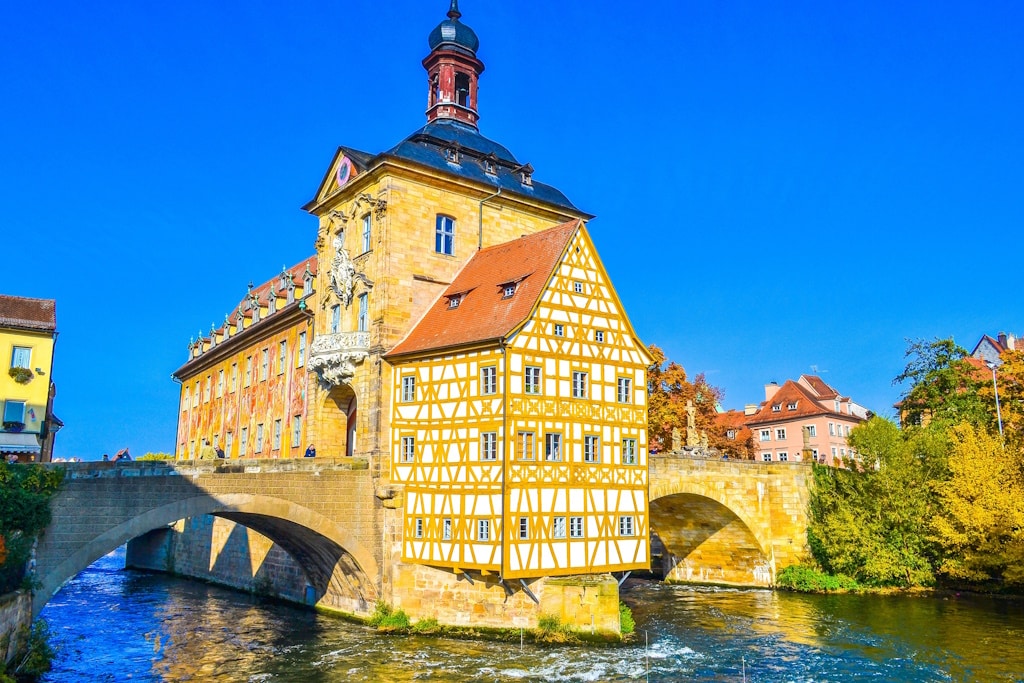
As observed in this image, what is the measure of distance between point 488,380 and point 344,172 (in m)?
12.0

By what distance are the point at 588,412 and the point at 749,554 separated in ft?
55.6

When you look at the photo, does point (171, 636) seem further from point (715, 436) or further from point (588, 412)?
point (715, 436)

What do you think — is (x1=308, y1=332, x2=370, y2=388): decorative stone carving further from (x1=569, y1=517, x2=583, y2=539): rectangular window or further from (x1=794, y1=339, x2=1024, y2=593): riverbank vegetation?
(x1=794, y1=339, x2=1024, y2=593): riverbank vegetation

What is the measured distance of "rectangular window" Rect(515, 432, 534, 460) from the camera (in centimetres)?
2506

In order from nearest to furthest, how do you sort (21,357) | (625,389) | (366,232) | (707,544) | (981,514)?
(625,389) → (366,232) → (981,514) → (21,357) → (707,544)

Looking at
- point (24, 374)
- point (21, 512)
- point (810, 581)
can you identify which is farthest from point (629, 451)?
point (24, 374)

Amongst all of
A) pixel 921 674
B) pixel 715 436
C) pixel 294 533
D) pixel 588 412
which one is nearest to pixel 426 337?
pixel 588 412

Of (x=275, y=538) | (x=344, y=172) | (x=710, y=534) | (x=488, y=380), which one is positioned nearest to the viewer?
(x=488, y=380)

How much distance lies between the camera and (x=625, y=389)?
28.3m

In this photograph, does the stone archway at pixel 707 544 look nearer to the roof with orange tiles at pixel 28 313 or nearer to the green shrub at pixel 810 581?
the green shrub at pixel 810 581

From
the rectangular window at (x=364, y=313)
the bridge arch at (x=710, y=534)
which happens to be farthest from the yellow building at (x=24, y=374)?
the bridge arch at (x=710, y=534)

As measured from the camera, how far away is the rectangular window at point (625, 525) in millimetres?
27203

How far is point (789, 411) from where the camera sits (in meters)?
69.2

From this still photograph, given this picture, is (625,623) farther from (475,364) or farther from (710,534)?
(710,534)
